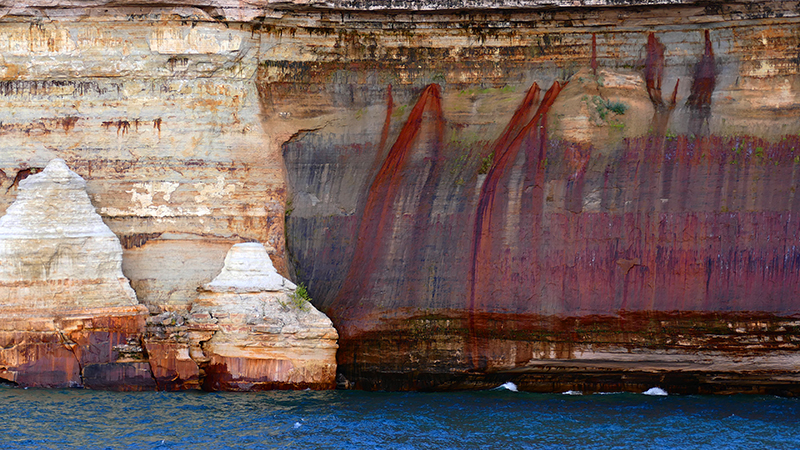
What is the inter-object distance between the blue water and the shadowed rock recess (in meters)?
0.45

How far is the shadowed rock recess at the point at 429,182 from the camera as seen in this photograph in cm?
1227

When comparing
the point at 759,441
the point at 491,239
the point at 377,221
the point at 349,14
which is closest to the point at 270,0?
the point at 349,14

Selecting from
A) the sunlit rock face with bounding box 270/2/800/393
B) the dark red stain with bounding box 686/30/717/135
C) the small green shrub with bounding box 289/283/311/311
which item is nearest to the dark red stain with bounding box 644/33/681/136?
the sunlit rock face with bounding box 270/2/800/393

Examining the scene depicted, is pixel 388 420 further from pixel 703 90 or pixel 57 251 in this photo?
pixel 703 90

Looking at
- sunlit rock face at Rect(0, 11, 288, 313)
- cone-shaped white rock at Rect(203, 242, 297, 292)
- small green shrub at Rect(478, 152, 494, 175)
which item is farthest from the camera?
small green shrub at Rect(478, 152, 494, 175)

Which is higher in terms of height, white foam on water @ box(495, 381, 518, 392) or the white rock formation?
the white rock formation

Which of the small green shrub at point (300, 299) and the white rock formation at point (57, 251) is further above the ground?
the white rock formation at point (57, 251)

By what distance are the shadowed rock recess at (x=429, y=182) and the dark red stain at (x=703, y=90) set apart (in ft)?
0.09

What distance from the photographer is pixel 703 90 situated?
42.0 ft

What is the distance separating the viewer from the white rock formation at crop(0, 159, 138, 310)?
12.2 meters

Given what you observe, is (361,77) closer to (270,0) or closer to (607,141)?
(270,0)

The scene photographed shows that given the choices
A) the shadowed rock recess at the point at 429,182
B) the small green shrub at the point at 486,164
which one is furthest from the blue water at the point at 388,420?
the small green shrub at the point at 486,164

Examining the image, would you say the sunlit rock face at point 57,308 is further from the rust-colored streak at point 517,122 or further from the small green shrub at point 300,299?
the rust-colored streak at point 517,122

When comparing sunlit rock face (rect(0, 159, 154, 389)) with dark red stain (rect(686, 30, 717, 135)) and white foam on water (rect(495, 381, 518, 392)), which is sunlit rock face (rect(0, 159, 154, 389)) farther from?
dark red stain (rect(686, 30, 717, 135))
